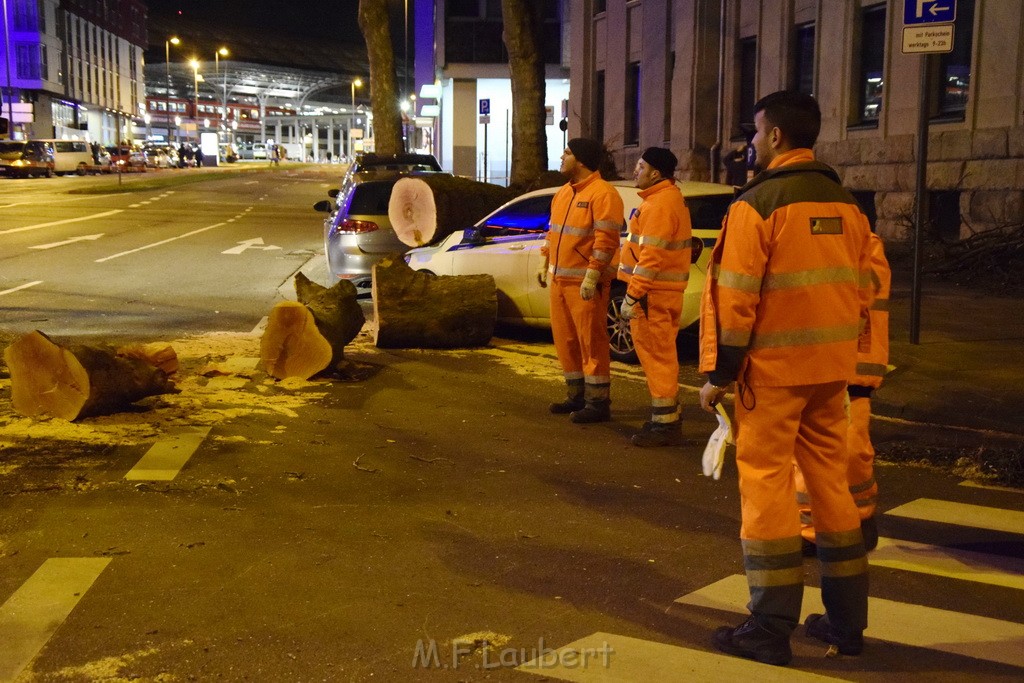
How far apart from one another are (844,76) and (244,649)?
1903 cm

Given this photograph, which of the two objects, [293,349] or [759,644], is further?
[293,349]

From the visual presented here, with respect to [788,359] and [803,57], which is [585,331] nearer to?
[788,359]

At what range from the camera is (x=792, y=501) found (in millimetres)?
4160

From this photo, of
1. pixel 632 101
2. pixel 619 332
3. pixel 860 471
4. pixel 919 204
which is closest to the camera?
pixel 860 471

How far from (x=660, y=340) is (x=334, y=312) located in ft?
11.6

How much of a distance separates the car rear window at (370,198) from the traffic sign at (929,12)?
7080mm

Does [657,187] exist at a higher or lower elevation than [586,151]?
lower

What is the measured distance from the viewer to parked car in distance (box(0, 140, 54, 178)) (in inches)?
2295

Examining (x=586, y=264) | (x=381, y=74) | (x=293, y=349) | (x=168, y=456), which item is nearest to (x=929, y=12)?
(x=586, y=264)

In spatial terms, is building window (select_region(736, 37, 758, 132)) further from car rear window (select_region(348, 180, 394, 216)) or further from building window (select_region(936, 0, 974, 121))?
car rear window (select_region(348, 180, 394, 216))

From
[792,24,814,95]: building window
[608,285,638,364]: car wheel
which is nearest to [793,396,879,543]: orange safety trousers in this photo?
[608,285,638,364]: car wheel

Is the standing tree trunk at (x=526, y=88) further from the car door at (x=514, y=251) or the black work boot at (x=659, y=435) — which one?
the black work boot at (x=659, y=435)

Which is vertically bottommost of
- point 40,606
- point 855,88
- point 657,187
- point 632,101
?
point 40,606

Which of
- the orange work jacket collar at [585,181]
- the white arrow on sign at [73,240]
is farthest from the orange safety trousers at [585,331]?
the white arrow on sign at [73,240]
